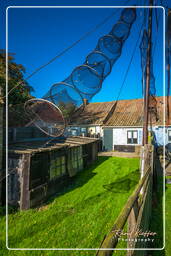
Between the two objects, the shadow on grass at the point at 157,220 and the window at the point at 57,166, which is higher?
the window at the point at 57,166

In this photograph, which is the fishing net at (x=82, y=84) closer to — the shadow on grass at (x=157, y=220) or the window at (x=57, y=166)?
the window at (x=57, y=166)

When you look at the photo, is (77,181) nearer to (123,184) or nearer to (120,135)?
(123,184)

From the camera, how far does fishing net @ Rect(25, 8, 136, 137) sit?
351 cm

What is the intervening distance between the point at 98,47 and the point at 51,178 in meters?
5.31

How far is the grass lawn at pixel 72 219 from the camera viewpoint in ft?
12.3

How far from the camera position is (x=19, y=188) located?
5203mm

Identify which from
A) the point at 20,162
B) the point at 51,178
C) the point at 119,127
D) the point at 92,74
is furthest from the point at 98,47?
the point at 119,127

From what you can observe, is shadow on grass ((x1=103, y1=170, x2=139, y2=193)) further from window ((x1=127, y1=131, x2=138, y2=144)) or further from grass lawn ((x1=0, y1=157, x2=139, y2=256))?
window ((x1=127, y1=131, x2=138, y2=144))

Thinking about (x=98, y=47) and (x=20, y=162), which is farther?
(x=20, y=162)

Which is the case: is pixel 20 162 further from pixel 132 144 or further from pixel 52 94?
pixel 132 144

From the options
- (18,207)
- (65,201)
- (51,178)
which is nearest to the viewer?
(18,207)

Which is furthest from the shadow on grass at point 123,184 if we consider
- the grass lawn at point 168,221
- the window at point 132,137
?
the window at point 132,137

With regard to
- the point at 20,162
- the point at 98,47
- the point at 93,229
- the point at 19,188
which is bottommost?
the point at 93,229

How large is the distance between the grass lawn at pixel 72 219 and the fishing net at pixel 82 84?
111 inches
